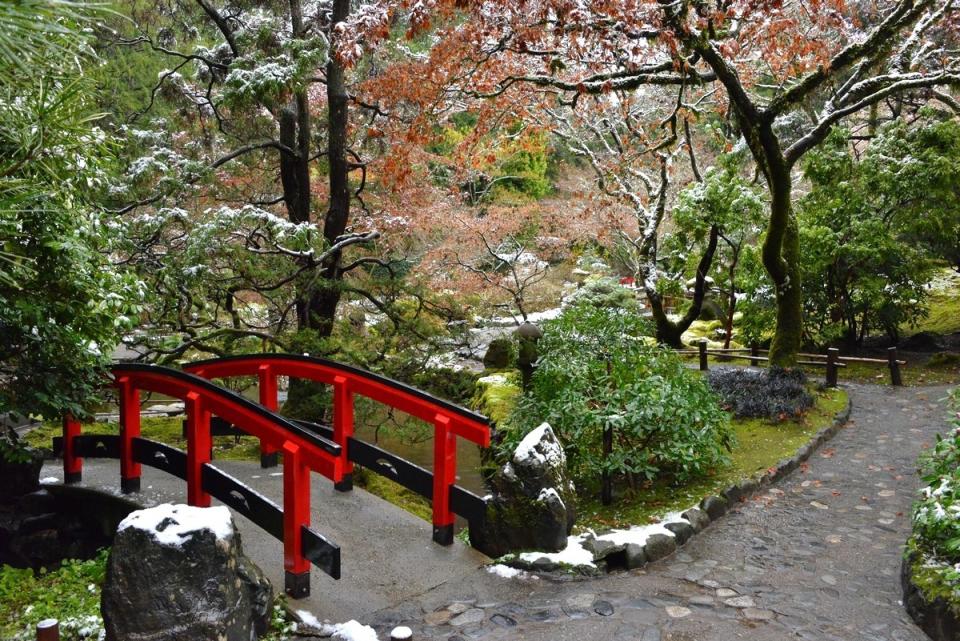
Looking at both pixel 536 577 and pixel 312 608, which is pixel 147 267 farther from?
pixel 536 577

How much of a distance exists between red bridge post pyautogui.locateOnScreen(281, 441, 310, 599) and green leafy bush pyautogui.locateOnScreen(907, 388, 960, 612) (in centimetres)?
416

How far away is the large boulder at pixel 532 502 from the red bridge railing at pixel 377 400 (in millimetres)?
252

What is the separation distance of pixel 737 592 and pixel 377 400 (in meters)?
3.36

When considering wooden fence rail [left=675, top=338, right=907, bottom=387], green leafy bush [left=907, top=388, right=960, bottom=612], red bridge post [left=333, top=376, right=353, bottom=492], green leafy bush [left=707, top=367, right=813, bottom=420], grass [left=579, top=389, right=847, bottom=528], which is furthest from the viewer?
wooden fence rail [left=675, top=338, right=907, bottom=387]

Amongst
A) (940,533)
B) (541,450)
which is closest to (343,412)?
(541,450)

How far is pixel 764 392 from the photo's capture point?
35.6 ft

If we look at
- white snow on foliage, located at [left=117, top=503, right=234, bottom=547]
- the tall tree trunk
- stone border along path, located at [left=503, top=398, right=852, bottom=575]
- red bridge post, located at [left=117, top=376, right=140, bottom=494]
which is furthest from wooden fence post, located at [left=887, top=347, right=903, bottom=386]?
white snow on foliage, located at [left=117, top=503, right=234, bottom=547]

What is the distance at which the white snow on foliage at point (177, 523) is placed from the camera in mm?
4031

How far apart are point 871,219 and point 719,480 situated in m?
9.91

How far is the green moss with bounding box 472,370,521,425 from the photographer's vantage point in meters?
9.77

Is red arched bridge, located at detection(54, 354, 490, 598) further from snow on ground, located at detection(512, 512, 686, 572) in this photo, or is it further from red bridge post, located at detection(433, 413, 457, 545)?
snow on ground, located at detection(512, 512, 686, 572)

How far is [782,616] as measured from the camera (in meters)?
4.84

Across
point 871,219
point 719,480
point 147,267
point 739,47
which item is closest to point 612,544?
point 719,480

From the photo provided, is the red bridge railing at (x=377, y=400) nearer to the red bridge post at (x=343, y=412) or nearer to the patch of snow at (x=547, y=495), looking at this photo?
the red bridge post at (x=343, y=412)
